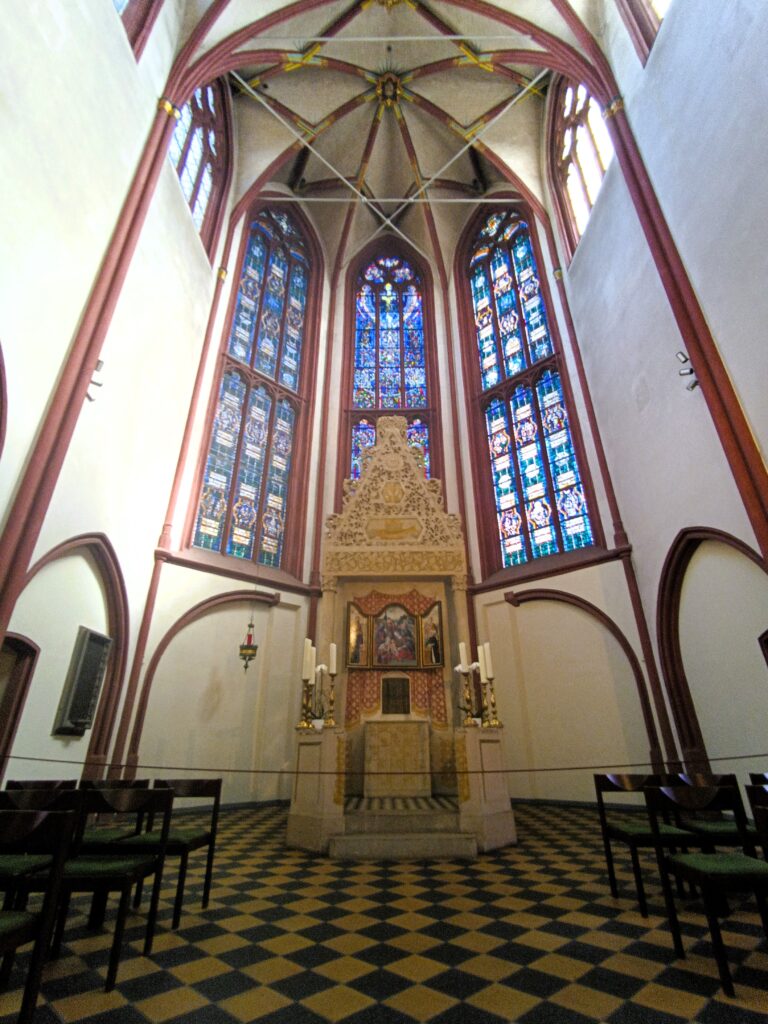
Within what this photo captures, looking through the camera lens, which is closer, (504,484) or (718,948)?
(718,948)

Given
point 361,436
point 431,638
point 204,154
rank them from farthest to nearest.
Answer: point 361,436 < point 204,154 < point 431,638

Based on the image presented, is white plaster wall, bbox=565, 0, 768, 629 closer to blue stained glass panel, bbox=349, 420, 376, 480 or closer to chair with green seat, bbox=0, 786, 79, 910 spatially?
blue stained glass panel, bbox=349, 420, 376, 480

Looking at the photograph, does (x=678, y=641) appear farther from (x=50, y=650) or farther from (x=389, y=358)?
(x=389, y=358)

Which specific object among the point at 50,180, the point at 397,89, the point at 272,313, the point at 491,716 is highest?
the point at 397,89

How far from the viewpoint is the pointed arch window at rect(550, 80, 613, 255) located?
414 inches

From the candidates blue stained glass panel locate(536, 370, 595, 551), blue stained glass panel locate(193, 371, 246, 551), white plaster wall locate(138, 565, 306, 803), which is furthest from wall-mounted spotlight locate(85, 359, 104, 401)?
blue stained glass panel locate(536, 370, 595, 551)

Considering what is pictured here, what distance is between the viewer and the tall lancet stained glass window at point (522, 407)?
36.0 ft

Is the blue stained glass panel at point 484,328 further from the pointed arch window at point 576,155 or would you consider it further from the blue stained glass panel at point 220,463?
the blue stained glass panel at point 220,463

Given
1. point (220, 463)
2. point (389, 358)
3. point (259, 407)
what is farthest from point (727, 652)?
point (389, 358)

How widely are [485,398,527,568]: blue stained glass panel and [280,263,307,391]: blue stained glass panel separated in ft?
17.3

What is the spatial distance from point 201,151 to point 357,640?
11.2 meters

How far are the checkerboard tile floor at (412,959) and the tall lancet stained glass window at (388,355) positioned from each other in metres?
9.81

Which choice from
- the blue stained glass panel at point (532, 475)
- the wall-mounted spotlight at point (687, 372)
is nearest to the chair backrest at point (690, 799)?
the wall-mounted spotlight at point (687, 372)

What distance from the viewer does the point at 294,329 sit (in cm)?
1452
